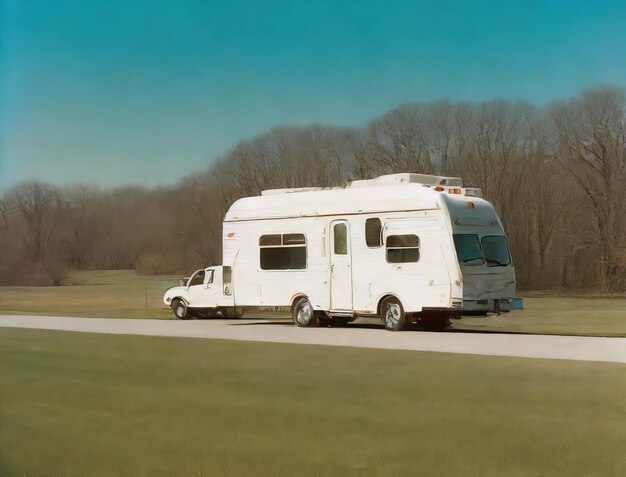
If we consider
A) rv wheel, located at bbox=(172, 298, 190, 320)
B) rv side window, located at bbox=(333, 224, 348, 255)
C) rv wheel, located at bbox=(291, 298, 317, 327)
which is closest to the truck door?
rv side window, located at bbox=(333, 224, 348, 255)

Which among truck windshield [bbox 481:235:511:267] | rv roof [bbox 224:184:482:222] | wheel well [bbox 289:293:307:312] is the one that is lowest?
wheel well [bbox 289:293:307:312]

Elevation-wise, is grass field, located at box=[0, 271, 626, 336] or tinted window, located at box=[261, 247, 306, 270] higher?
tinted window, located at box=[261, 247, 306, 270]

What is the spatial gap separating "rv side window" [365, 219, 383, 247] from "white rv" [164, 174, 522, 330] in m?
0.02

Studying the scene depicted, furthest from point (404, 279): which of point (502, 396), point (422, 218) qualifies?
point (502, 396)

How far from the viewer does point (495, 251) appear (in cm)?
1466

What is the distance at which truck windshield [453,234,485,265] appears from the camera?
47.0ft

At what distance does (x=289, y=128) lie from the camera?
12.0 meters

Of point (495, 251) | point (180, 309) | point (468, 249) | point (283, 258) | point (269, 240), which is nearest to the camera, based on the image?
point (468, 249)

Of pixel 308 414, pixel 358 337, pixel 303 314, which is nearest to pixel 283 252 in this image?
pixel 303 314

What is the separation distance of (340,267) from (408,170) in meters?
2.11

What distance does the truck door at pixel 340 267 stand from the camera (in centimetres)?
1540

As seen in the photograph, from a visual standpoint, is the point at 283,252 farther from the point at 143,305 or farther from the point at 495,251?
the point at 495,251

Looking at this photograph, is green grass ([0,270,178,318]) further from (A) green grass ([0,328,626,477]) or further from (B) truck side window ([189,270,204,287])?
(A) green grass ([0,328,626,477])

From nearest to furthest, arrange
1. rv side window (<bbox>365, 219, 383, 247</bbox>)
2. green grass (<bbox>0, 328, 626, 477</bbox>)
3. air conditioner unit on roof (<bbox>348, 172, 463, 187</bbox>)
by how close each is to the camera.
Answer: green grass (<bbox>0, 328, 626, 477</bbox>) → air conditioner unit on roof (<bbox>348, 172, 463, 187</bbox>) → rv side window (<bbox>365, 219, 383, 247</bbox>)
